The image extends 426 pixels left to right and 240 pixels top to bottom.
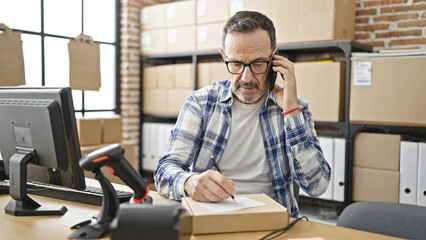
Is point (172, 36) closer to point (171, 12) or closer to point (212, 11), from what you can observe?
point (171, 12)

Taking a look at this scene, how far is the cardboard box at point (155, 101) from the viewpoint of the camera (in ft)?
12.7

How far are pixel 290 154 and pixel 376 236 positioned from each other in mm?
490

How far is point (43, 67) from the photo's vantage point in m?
Result: 3.42

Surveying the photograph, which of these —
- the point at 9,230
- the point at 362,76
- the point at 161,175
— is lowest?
the point at 9,230

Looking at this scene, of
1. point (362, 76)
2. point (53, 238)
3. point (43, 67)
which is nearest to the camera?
point (53, 238)

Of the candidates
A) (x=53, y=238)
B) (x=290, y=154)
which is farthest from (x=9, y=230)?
(x=290, y=154)

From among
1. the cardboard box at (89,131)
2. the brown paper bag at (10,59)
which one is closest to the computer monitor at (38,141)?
the brown paper bag at (10,59)

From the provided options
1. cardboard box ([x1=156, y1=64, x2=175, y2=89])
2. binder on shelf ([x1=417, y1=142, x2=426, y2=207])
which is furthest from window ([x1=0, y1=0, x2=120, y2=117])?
binder on shelf ([x1=417, y1=142, x2=426, y2=207])

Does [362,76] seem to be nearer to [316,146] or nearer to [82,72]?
[316,146]

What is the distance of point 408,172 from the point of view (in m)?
2.63

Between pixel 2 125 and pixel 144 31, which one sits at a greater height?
pixel 144 31

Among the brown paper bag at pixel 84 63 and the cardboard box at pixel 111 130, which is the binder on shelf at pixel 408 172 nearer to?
the cardboard box at pixel 111 130

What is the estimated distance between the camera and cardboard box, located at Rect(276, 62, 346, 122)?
9.41 feet

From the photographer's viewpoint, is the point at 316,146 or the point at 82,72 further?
the point at 82,72
